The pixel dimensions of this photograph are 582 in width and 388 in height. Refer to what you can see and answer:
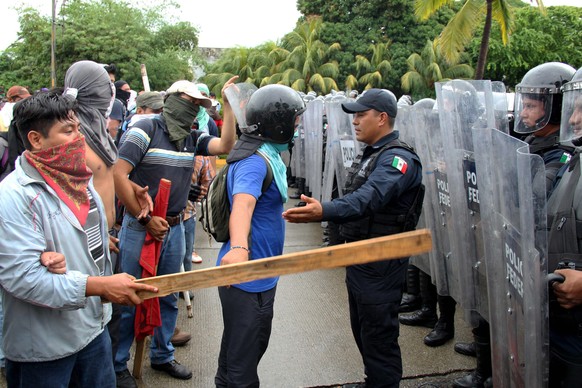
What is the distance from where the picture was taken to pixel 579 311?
2229 mm

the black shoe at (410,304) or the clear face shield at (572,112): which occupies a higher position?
the clear face shield at (572,112)

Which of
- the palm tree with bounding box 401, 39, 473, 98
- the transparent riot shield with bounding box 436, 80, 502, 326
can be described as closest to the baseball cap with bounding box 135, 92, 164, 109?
the transparent riot shield with bounding box 436, 80, 502, 326

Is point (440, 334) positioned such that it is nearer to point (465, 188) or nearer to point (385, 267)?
point (465, 188)

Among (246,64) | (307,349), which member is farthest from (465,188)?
(246,64)

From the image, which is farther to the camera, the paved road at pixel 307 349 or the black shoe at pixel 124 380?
the paved road at pixel 307 349

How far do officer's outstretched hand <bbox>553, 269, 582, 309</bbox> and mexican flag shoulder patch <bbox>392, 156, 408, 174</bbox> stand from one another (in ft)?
3.34

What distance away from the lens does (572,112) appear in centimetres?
262

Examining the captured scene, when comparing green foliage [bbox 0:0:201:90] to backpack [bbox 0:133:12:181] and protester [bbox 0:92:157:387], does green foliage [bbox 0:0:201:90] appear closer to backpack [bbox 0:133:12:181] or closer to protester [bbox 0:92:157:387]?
backpack [bbox 0:133:12:181]

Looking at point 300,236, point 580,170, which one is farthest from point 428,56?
point 580,170

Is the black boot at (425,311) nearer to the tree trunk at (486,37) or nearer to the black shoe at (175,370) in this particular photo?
the black shoe at (175,370)

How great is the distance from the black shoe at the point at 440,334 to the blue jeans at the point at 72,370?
103 inches

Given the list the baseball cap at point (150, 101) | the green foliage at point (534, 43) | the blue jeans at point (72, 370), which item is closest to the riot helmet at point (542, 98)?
the blue jeans at point (72, 370)

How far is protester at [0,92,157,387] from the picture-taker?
6.26 ft

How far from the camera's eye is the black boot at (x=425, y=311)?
454 centimetres
